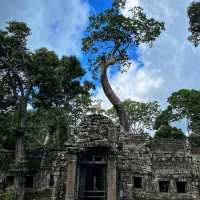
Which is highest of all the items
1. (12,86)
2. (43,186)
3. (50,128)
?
(12,86)

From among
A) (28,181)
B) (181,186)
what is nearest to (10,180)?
(28,181)

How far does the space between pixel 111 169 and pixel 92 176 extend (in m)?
1.79

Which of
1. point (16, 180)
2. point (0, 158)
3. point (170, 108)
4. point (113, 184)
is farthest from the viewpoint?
point (170, 108)

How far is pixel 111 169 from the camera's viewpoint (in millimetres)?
13922

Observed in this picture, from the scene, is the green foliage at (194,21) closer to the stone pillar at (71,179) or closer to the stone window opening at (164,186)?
the stone window opening at (164,186)

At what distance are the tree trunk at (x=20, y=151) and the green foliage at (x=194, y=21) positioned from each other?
1232cm

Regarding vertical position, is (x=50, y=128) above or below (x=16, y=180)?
above

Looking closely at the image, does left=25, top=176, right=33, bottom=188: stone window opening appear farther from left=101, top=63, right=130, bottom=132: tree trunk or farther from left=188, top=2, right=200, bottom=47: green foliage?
left=188, top=2, right=200, bottom=47: green foliage

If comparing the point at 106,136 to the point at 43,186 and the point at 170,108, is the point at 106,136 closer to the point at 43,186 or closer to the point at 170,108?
the point at 43,186

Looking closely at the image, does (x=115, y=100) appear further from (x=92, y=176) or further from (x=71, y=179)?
(x=71, y=179)

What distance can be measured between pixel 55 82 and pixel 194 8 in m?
10.6

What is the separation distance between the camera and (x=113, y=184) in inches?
536

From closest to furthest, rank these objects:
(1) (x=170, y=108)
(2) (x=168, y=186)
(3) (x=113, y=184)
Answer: (3) (x=113, y=184)
(2) (x=168, y=186)
(1) (x=170, y=108)

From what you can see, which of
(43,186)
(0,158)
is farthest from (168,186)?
(0,158)
